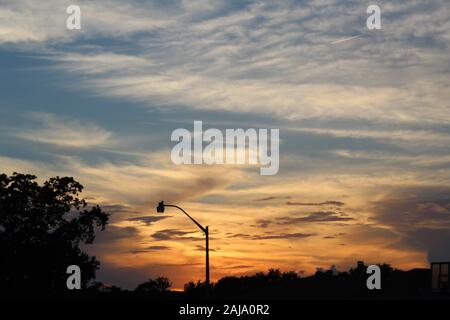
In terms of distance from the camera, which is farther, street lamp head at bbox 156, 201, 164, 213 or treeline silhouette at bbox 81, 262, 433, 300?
treeline silhouette at bbox 81, 262, 433, 300

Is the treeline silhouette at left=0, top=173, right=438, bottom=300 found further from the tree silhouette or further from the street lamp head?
the street lamp head

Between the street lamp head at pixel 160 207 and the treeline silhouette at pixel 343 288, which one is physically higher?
the street lamp head at pixel 160 207

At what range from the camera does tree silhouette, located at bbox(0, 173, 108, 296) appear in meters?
66.8

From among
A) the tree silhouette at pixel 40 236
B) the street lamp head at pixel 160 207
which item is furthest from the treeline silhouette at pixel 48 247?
the street lamp head at pixel 160 207

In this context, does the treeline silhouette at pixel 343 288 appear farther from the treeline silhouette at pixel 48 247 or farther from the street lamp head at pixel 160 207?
the street lamp head at pixel 160 207

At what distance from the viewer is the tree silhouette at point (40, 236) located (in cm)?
6675

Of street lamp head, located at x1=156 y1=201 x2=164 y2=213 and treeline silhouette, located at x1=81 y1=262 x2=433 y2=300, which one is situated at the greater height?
street lamp head, located at x1=156 y1=201 x2=164 y2=213

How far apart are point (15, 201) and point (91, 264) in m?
8.80

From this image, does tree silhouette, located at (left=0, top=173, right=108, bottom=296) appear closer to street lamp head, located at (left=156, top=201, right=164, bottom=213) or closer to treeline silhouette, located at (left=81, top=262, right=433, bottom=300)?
treeline silhouette, located at (left=81, top=262, right=433, bottom=300)

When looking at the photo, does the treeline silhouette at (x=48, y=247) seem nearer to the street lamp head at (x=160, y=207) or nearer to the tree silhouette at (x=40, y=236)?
the tree silhouette at (x=40, y=236)

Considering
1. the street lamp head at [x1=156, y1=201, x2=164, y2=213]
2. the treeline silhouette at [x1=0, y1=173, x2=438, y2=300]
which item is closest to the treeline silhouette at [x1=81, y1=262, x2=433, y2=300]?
the treeline silhouette at [x1=0, y1=173, x2=438, y2=300]

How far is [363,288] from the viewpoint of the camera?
220 feet

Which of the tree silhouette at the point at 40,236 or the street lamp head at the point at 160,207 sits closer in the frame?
the street lamp head at the point at 160,207

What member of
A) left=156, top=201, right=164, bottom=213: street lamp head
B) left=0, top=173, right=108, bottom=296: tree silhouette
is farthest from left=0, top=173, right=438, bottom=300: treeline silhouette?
left=156, top=201, right=164, bottom=213: street lamp head
